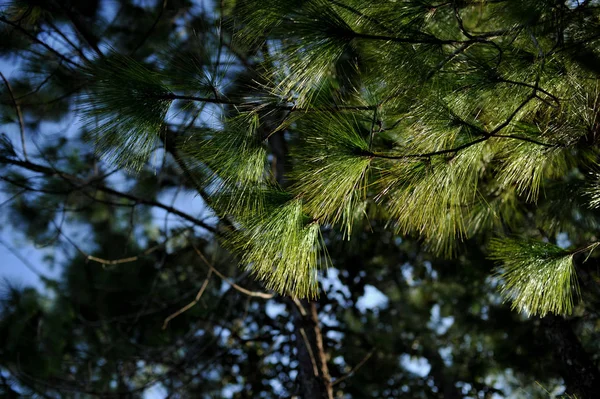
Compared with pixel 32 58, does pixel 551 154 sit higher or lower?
lower

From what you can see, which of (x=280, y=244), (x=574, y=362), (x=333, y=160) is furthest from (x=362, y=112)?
(x=574, y=362)

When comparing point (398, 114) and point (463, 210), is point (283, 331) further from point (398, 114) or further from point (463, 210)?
point (398, 114)

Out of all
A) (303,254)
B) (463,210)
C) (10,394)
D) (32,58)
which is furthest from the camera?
(10,394)

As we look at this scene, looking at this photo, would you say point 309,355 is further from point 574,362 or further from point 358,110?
point 358,110

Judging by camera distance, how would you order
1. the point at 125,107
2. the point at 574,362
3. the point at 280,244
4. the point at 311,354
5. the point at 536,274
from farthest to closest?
the point at 311,354
the point at 574,362
the point at 536,274
the point at 280,244
the point at 125,107

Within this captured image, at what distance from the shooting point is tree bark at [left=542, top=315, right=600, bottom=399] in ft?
9.30

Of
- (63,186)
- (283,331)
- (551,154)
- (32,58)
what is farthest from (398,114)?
(63,186)

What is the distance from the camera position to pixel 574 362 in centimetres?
294

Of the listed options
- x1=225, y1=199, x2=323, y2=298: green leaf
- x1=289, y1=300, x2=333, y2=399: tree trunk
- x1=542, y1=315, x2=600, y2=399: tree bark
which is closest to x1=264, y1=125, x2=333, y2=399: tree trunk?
x1=289, y1=300, x2=333, y2=399: tree trunk

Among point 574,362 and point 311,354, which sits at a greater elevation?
point 311,354

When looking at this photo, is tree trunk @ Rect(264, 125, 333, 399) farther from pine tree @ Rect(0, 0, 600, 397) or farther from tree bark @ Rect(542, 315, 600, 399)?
tree bark @ Rect(542, 315, 600, 399)

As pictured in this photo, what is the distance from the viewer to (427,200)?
2039mm

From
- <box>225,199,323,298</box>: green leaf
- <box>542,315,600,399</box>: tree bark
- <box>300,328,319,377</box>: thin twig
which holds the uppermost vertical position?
<box>300,328,319,377</box>: thin twig

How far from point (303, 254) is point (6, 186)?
2478mm
